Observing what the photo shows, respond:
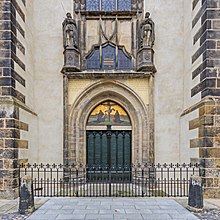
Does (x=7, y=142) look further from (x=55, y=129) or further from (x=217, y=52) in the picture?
(x=217, y=52)

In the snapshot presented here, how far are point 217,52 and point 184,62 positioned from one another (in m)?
2.53

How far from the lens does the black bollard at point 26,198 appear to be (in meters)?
7.21

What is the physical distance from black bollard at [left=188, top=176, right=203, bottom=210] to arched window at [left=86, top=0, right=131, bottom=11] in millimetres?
8058

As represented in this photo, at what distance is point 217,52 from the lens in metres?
9.45

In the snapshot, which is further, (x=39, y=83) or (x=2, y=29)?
(x=39, y=83)

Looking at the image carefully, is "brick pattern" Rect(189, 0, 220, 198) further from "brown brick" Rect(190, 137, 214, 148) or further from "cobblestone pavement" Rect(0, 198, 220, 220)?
"cobblestone pavement" Rect(0, 198, 220, 220)

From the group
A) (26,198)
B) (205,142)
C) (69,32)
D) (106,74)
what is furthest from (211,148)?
(69,32)

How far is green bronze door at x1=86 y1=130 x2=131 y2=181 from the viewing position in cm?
1216

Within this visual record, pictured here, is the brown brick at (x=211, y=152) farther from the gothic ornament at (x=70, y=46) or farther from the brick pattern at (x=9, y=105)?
the brick pattern at (x=9, y=105)

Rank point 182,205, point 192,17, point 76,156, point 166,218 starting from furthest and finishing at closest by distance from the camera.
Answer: point 76,156
point 192,17
point 182,205
point 166,218

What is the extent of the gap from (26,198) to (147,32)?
7880 millimetres

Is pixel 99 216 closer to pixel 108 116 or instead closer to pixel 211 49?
pixel 108 116

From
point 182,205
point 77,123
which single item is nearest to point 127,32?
point 77,123

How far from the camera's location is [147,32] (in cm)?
1154
